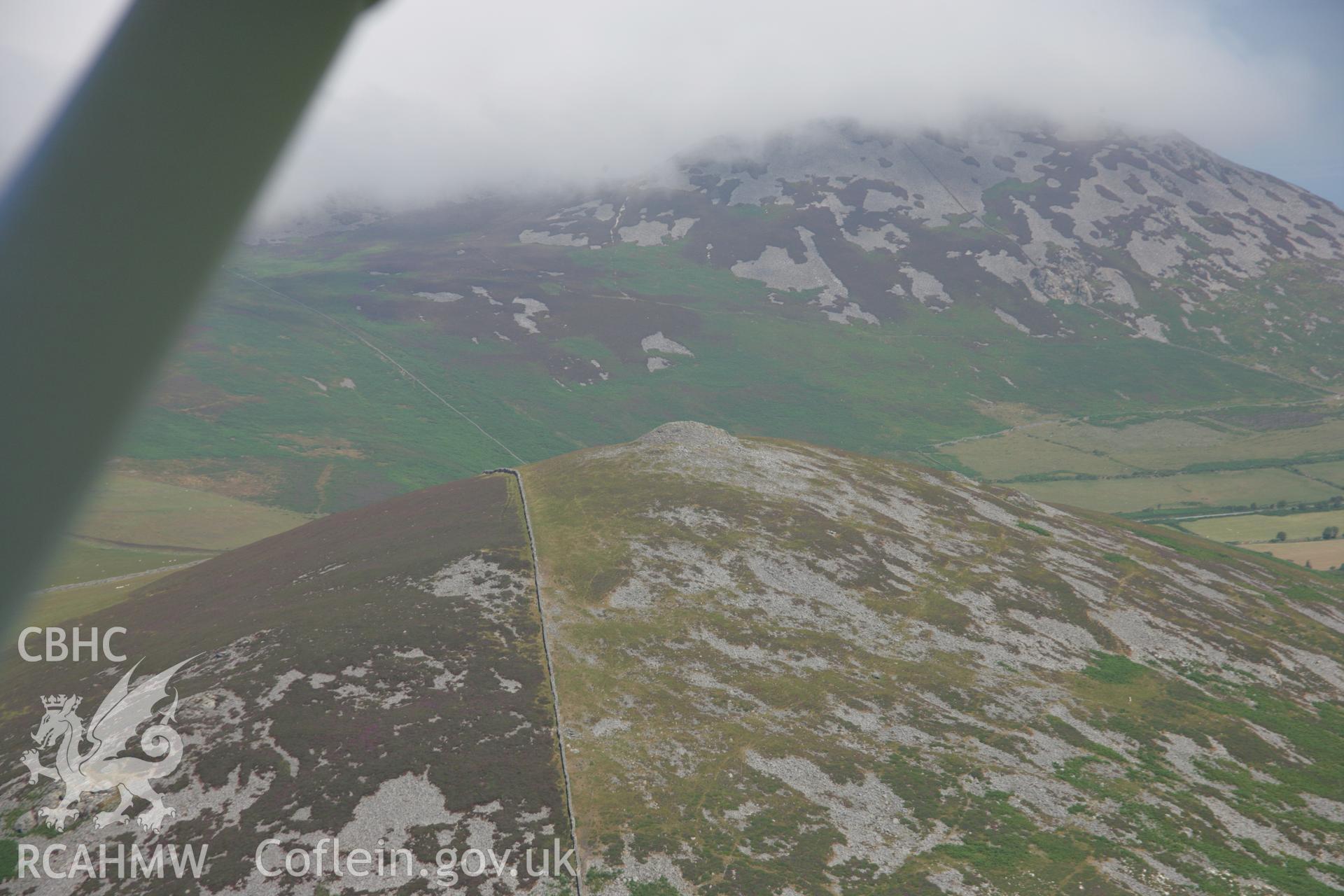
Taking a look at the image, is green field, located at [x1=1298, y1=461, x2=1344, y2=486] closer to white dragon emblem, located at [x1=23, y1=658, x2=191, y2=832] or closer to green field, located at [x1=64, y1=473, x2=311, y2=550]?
green field, located at [x1=64, y1=473, x2=311, y2=550]

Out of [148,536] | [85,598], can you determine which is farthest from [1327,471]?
[148,536]

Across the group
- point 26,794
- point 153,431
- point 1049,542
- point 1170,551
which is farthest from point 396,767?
point 153,431

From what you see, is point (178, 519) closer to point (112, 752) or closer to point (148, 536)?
point (148, 536)

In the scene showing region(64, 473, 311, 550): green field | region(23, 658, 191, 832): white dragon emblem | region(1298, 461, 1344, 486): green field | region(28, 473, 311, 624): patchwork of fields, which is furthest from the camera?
region(1298, 461, 1344, 486): green field

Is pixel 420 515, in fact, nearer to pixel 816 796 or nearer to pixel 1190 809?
pixel 816 796

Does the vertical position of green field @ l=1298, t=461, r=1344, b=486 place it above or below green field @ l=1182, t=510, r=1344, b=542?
above

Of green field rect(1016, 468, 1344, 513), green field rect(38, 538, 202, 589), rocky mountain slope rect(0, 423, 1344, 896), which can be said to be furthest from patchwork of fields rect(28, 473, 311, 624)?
green field rect(1016, 468, 1344, 513)

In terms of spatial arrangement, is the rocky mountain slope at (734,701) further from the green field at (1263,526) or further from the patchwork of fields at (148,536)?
the green field at (1263,526)
